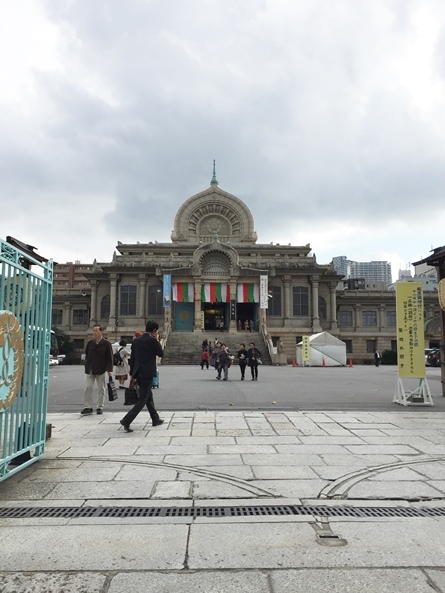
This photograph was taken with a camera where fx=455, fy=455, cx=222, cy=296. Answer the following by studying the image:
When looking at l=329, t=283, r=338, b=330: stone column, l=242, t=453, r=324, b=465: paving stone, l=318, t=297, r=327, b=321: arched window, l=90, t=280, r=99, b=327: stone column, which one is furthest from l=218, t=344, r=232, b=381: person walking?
l=90, t=280, r=99, b=327: stone column

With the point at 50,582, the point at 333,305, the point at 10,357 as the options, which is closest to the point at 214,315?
the point at 333,305

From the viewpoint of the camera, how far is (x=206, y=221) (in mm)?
59438

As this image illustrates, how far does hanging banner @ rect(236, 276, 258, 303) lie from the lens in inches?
1768

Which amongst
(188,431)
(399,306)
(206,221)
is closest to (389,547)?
(188,431)

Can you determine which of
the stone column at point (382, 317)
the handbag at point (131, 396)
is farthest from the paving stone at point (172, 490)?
the stone column at point (382, 317)

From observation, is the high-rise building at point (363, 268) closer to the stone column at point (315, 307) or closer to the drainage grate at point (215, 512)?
the stone column at point (315, 307)

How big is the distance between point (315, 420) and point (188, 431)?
8.66 feet

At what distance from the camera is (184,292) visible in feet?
147

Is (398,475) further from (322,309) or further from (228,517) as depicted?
(322,309)

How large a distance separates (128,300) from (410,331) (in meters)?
38.7

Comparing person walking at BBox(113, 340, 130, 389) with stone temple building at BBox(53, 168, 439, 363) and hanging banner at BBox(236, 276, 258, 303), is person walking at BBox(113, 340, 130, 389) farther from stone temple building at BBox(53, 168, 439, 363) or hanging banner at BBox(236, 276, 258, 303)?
hanging banner at BBox(236, 276, 258, 303)

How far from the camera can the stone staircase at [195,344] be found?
1483 inches

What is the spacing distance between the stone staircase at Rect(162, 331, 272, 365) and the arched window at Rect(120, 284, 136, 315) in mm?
7365

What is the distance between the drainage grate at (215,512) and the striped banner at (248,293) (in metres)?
40.6
